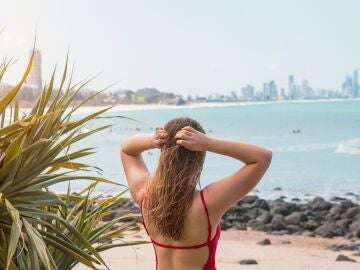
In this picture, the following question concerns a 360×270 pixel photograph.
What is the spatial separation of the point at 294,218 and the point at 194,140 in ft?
47.9

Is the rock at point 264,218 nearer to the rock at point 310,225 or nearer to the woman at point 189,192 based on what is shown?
the rock at point 310,225

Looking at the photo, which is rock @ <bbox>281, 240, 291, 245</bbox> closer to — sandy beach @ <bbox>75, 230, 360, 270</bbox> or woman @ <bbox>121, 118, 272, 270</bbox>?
sandy beach @ <bbox>75, 230, 360, 270</bbox>

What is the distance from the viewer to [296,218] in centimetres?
1748

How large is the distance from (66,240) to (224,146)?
1.20 metres

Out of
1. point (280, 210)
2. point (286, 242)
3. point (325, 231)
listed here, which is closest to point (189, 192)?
point (286, 242)

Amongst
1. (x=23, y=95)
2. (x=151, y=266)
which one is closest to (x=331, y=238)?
(x=151, y=266)

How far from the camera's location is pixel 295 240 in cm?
1503

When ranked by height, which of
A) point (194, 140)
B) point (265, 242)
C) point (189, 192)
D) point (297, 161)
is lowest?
point (297, 161)

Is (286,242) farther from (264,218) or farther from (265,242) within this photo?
(264,218)

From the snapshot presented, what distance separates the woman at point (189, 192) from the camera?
3.27 metres

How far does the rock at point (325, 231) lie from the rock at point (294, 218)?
985 mm

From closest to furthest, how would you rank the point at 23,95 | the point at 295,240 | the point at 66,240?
the point at 66,240
the point at 23,95
the point at 295,240

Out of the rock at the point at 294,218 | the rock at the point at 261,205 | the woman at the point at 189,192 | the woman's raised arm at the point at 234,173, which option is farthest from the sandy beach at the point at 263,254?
the woman's raised arm at the point at 234,173

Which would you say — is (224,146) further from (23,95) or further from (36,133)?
(23,95)
